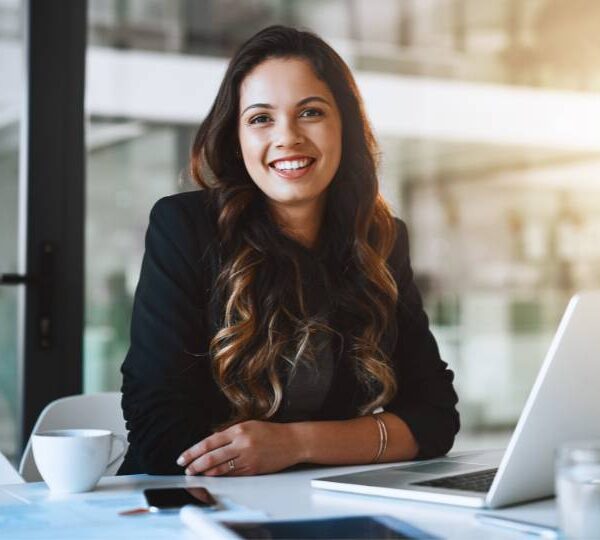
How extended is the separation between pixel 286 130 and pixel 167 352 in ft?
1.73

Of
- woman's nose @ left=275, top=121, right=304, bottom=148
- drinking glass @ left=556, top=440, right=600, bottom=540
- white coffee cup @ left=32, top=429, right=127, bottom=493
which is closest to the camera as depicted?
drinking glass @ left=556, top=440, right=600, bottom=540

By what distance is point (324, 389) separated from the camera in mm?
1907

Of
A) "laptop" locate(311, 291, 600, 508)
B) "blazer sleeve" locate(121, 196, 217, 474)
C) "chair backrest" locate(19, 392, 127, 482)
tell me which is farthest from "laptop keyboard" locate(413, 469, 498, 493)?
"chair backrest" locate(19, 392, 127, 482)

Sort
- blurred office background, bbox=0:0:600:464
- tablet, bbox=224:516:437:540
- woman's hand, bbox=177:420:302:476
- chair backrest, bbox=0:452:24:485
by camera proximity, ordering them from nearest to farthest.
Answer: tablet, bbox=224:516:437:540 → woman's hand, bbox=177:420:302:476 → chair backrest, bbox=0:452:24:485 → blurred office background, bbox=0:0:600:464

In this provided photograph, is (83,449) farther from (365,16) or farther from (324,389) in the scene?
(365,16)

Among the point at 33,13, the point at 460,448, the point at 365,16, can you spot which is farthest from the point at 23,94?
the point at 460,448

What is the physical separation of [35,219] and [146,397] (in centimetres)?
136

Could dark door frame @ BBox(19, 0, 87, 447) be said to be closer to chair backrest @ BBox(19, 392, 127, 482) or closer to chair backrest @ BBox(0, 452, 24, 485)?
chair backrest @ BBox(19, 392, 127, 482)

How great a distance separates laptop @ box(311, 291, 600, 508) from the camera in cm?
110

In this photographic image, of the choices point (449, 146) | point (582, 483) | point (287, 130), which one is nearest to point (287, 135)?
point (287, 130)

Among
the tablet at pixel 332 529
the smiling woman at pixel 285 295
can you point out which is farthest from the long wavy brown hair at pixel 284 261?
the tablet at pixel 332 529

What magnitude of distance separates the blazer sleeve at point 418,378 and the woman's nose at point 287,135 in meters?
0.37

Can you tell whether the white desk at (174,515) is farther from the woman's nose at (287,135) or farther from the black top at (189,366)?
the woman's nose at (287,135)

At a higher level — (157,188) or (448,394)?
(157,188)
